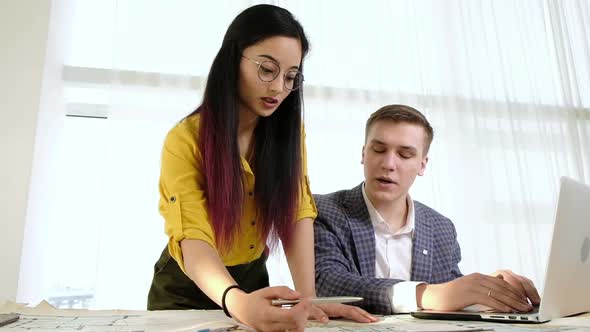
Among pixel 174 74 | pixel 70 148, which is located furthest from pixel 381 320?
pixel 70 148

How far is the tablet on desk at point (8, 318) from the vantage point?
77cm

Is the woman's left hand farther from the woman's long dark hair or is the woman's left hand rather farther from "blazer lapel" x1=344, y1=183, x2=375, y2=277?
"blazer lapel" x1=344, y1=183, x2=375, y2=277

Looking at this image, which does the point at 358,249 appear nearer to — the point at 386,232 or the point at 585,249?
the point at 386,232

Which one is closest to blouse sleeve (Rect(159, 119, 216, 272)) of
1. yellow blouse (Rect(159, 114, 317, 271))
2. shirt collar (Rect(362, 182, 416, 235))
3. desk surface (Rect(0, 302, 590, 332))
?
yellow blouse (Rect(159, 114, 317, 271))

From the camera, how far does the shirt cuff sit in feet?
3.41

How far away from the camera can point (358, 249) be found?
1273 mm

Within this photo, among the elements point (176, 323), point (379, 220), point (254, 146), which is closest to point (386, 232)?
point (379, 220)

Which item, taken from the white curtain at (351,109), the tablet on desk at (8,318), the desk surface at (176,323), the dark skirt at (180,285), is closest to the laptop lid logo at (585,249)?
the desk surface at (176,323)

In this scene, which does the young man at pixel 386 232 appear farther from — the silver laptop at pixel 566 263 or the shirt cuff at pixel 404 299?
the silver laptop at pixel 566 263

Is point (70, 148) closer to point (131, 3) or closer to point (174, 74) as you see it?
point (174, 74)

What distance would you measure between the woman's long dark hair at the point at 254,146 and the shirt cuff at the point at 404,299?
266 mm

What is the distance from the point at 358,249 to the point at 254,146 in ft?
1.28

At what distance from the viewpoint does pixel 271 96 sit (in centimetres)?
101

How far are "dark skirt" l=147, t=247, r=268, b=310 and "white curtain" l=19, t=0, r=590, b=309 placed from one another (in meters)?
0.81
